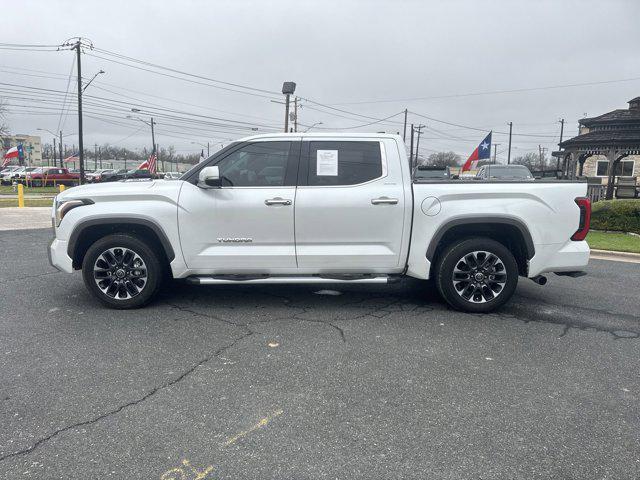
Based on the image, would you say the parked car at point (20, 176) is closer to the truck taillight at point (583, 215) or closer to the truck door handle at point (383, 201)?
the truck door handle at point (383, 201)

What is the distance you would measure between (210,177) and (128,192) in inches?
38.0

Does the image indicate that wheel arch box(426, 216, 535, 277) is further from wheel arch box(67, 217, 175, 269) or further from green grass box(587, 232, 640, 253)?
green grass box(587, 232, 640, 253)

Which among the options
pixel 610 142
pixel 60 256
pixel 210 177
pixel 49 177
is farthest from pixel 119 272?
pixel 49 177

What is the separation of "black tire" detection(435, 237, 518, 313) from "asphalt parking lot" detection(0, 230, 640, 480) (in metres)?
0.20

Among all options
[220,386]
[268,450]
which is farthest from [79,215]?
[268,450]

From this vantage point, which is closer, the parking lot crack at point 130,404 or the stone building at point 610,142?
the parking lot crack at point 130,404

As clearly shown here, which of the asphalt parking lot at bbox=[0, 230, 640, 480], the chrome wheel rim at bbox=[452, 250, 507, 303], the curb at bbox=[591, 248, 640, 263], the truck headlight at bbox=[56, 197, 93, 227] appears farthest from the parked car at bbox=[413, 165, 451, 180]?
the truck headlight at bbox=[56, 197, 93, 227]

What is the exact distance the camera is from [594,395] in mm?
3283

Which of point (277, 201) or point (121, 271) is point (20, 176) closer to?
point (121, 271)

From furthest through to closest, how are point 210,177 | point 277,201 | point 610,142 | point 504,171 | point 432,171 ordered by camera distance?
point 610,142 < point 432,171 < point 504,171 < point 277,201 < point 210,177

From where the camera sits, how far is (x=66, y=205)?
4945 mm

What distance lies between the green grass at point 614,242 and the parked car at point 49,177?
3832cm

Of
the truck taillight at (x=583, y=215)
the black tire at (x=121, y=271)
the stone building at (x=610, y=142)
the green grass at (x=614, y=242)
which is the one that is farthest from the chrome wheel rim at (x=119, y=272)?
the stone building at (x=610, y=142)

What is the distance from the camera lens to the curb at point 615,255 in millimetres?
8750
